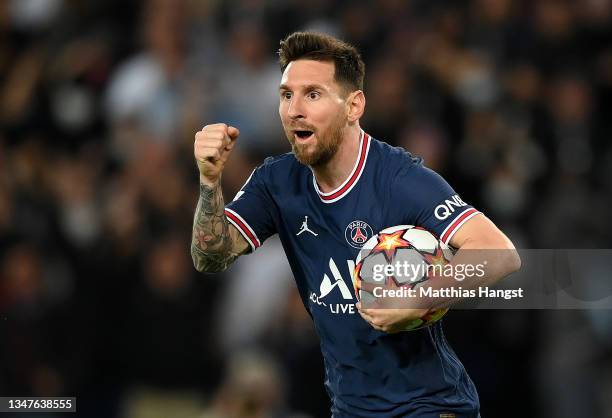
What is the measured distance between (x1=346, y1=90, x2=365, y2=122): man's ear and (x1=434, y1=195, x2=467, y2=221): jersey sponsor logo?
609 millimetres

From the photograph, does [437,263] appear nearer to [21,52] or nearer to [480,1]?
[480,1]

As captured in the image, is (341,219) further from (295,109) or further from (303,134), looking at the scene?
(295,109)

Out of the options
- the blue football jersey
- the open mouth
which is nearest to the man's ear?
the blue football jersey

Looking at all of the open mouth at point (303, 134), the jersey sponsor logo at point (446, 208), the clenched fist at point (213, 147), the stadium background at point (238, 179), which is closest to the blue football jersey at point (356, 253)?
the jersey sponsor logo at point (446, 208)

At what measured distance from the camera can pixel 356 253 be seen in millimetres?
4727

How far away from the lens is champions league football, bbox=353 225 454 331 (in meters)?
4.43

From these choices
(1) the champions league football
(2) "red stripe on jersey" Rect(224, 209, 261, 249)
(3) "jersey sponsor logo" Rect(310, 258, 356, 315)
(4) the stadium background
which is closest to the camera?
(1) the champions league football

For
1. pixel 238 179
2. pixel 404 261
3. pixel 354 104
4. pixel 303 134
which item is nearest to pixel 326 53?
pixel 354 104

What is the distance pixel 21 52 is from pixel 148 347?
4546mm

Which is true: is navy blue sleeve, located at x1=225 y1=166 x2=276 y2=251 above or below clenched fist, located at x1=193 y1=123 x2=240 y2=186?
below

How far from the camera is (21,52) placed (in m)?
11.0

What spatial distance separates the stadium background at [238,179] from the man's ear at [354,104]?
2.32 metres

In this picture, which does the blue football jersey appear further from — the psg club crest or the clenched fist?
the clenched fist

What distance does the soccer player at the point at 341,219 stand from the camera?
4586 millimetres
